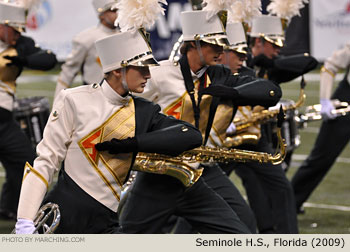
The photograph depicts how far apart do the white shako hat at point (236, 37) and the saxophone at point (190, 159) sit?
1128 millimetres

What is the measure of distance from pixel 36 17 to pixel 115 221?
42.5 ft

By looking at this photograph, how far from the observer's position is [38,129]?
7.71 meters

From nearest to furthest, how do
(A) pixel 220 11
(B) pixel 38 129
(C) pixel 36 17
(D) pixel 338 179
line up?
1. (A) pixel 220 11
2. (B) pixel 38 129
3. (D) pixel 338 179
4. (C) pixel 36 17

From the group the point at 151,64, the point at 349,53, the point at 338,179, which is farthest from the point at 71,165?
the point at 338,179

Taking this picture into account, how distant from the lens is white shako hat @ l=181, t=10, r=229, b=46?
530cm

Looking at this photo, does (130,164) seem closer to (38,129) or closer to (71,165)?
(71,165)

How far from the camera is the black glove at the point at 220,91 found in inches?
205

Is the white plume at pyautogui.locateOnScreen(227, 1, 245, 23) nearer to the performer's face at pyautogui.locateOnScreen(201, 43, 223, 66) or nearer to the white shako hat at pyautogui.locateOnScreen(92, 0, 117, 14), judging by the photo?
the performer's face at pyautogui.locateOnScreen(201, 43, 223, 66)

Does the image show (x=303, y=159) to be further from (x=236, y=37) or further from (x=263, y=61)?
(x=236, y=37)

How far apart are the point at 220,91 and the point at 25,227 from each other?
5.05 ft

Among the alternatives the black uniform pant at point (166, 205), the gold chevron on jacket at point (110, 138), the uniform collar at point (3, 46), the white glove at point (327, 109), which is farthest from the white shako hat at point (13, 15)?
the gold chevron on jacket at point (110, 138)

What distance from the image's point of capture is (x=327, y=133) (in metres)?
8.05

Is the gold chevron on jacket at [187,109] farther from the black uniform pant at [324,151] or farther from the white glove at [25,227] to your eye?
the black uniform pant at [324,151]

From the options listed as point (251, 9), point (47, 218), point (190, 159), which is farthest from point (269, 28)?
point (47, 218)
